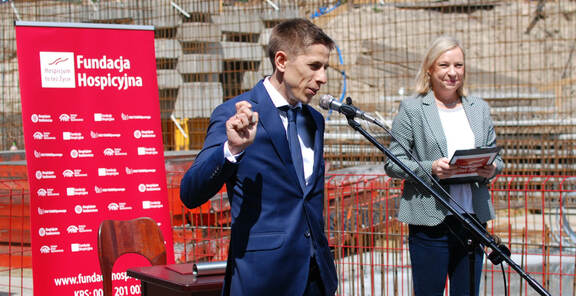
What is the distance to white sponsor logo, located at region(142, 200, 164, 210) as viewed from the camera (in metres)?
4.60

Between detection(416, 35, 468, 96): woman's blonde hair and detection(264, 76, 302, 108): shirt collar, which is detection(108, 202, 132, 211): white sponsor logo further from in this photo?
detection(264, 76, 302, 108): shirt collar

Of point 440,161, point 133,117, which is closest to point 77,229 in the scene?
point 133,117

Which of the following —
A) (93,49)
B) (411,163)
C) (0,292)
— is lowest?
(0,292)

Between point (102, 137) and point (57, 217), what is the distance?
1.93ft

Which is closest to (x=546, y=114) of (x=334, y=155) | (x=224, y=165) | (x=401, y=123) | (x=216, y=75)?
(x=334, y=155)

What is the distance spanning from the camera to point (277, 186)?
220cm

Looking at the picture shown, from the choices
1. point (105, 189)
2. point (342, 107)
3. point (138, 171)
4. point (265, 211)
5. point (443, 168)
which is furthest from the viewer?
point (138, 171)

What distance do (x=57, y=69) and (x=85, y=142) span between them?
0.50 metres

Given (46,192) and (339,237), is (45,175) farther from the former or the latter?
(339,237)

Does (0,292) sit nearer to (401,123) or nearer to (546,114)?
(401,123)

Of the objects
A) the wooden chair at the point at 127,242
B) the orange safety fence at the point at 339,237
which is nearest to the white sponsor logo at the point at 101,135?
the wooden chair at the point at 127,242

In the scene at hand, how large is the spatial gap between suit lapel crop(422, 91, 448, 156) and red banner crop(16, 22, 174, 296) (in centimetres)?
212

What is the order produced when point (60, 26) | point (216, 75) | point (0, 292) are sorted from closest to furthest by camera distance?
point (60, 26) < point (0, 292) < point (216, 75)

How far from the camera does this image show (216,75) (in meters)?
8.55
